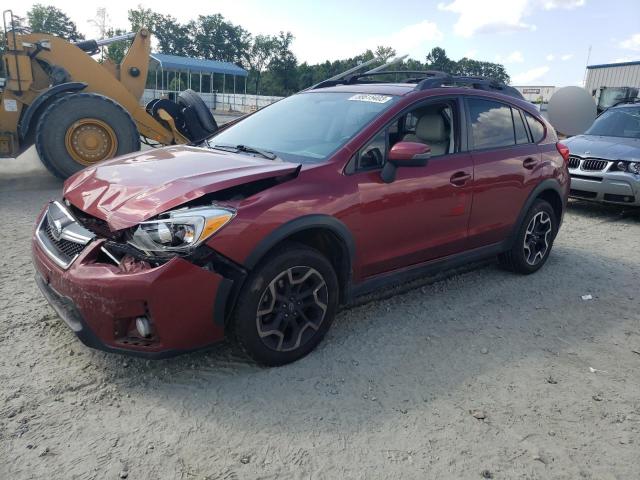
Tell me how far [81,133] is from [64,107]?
438 mm

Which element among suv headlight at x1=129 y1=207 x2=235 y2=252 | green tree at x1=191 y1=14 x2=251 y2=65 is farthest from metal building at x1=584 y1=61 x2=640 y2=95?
green tree at x1=191 y1=14 x2=251 y2=65

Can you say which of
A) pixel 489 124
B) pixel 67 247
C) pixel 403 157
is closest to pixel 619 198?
pixel 489 124

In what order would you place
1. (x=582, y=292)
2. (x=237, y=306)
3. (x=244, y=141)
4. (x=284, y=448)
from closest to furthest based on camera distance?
(x=284, y=448) < (x=237, y=306) < (x=244, y=141) < (x=582, y=292)

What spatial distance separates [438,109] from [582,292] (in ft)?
7.24

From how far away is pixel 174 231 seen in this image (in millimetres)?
2613

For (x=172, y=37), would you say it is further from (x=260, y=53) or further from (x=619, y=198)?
(x=619, y=198)

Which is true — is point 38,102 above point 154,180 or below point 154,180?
above

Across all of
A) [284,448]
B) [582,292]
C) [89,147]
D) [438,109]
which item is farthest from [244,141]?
[89,147]

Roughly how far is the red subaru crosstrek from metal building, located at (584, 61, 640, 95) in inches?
1127

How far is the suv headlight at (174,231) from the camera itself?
2.60m

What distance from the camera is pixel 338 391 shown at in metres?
2.87

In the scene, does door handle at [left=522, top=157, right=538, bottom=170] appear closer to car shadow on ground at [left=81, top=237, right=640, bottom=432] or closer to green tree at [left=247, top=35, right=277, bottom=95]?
car shadow on ground at [left=81, top=237, right=640, bottom=432]

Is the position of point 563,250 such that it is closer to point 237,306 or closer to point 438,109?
point 438,109

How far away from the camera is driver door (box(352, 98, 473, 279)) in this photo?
3.37 m
